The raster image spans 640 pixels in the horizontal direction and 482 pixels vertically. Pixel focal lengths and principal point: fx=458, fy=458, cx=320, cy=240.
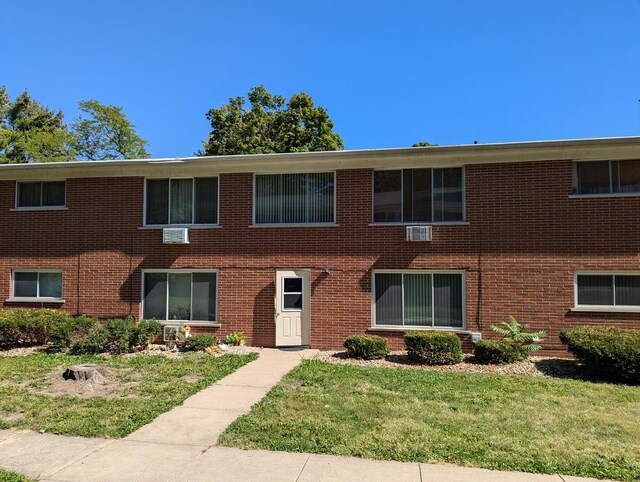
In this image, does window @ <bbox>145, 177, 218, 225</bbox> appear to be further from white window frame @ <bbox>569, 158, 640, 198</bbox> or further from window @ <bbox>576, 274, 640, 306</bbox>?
window @ <bbox>576, 274, 640, 306</bbox>

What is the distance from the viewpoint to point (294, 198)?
12016 millimetres

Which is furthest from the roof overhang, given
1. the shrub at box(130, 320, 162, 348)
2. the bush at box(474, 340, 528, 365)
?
the bush at box(474, 340, 528, 365)

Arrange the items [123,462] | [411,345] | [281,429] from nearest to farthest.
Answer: [123,462], [281,429], [411,345]

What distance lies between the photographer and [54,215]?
41.9ft

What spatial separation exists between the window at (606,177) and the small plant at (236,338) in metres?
8.75

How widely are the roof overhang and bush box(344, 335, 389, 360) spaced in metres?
4.25

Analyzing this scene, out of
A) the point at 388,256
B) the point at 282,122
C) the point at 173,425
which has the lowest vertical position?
the point at 173,425

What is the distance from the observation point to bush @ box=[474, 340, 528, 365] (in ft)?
31.7

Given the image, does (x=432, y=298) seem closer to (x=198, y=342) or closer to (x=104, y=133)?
(x=198, y=342)

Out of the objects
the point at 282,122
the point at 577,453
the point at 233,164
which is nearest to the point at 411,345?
the point at 577,453

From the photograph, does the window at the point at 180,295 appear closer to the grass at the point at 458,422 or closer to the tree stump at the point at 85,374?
the tree stump at the point at 85,374

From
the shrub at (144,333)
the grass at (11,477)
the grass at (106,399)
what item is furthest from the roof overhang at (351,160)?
the grass at (11,477)

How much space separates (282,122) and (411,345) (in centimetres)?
2357

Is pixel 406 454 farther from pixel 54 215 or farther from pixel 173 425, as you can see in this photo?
pixel 54 215
